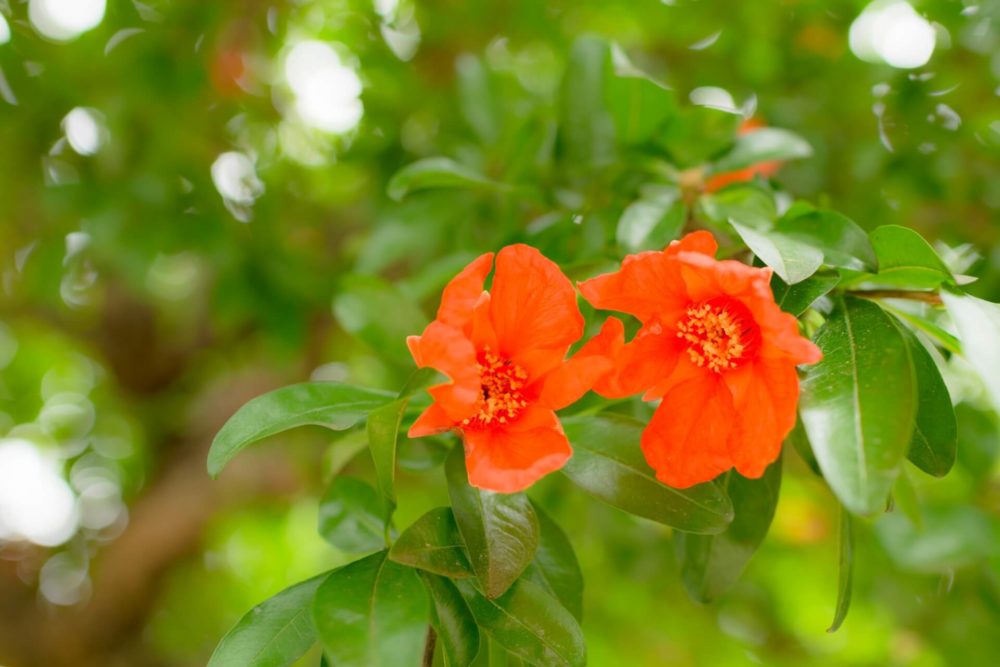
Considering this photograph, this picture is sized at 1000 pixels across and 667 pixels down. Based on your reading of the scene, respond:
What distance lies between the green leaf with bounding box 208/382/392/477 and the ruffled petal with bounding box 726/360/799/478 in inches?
12.9

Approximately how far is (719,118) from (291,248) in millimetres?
1251

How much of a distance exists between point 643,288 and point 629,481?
18 centimetres

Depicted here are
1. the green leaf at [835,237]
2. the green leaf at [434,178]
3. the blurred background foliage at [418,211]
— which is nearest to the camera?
the green leaf at [835,237]

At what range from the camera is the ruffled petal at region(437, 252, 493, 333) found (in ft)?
2.34

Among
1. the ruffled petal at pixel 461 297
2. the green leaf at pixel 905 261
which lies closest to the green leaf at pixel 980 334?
the green leaf at pixel 905 261

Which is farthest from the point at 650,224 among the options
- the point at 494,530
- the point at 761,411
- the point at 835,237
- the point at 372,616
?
the point at 372,616

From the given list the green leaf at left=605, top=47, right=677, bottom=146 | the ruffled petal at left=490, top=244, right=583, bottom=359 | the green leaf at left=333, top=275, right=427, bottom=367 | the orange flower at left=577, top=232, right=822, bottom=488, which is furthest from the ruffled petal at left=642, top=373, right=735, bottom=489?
the green leaf at left=605, top=47, right=677, bottom=146

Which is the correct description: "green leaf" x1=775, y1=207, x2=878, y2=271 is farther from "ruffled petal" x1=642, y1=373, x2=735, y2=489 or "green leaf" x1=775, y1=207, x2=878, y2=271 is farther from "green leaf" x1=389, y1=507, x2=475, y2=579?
"green leaf" x1=389, y1=507, x2=475, y2=579

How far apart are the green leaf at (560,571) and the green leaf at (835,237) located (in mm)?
373

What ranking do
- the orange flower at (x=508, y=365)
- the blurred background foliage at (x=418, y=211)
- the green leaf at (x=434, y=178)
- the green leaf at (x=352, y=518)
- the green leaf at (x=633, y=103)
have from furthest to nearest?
the blurred background foliage at (x=418, y=211), the green leaf at (x=633, y=103), the green leaf at (x=434, y=178), the green leaf at (x=352, y=518), the orange flower at (x=508, y=365)

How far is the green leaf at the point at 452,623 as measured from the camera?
697mm

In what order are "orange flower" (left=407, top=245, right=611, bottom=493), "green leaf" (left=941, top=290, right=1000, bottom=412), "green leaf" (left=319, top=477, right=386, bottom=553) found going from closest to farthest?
1. "green leaf" (left=941, top=290, right=1000, bottom=412)
2. "orange flower" (left=407, top=245, right=611, bottom=493)
3. "green leaf" (left=319, top=477, right=386, bottom=553)

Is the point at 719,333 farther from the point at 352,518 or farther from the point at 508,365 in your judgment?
the point at 352,518

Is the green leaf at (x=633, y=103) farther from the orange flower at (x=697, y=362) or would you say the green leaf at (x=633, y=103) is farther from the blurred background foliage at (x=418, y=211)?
the orange flower at (x=697, y=362)
